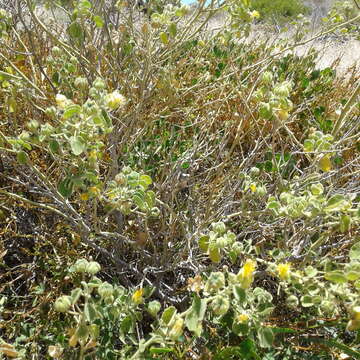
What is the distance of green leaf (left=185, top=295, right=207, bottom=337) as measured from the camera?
3.01ft

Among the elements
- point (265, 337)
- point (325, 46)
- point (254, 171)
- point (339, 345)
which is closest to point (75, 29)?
point (254, 171)

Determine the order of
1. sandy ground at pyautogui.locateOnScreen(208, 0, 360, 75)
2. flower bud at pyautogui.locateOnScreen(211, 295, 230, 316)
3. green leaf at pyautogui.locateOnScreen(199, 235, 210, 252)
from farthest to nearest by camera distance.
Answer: sandy ground at pyautogui.locateOnScreen(208, 0, 360, 75)
green leaf at pyautogui.locateOnScreen(199, 235, 210, 252)
flower bud at pyautogui.locateOnScreen(211, 295, 230, 316)

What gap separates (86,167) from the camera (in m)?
1.14

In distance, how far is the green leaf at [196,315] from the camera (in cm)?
92

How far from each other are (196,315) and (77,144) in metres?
0.45

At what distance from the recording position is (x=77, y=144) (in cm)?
94

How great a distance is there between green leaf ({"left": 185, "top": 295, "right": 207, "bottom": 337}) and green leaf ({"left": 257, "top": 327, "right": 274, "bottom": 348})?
0.15 metres

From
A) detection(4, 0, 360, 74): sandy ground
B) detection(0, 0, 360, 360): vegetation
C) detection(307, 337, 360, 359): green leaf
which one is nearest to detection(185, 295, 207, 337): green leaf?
Answer: detection(0, 0, 360, 360): vegetation

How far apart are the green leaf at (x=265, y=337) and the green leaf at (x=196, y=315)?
15cm

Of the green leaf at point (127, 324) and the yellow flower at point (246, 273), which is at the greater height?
the yellow flower at point (246, 273)

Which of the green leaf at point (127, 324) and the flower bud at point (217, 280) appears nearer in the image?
the flower bud at point (217, 280)

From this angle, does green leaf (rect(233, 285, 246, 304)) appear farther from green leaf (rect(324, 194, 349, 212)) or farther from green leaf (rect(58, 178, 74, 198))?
green leaf (rect(58, 178, 74, 198))

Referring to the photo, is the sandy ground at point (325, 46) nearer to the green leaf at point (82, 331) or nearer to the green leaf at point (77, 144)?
the green leaf at point (77, 144)

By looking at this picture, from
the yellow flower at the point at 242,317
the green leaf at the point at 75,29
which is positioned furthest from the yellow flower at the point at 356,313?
the green leaf at the point at 75,29
